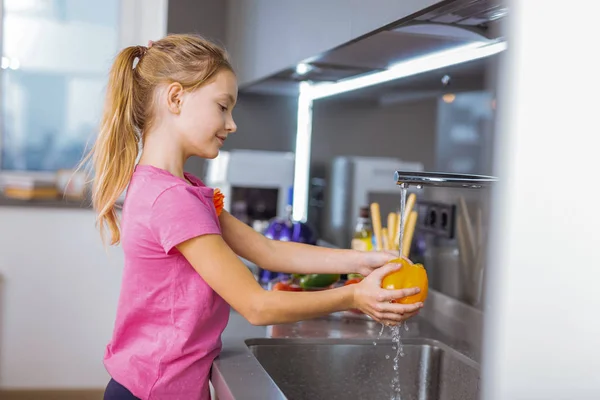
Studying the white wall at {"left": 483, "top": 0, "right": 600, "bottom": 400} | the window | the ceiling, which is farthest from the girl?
the window

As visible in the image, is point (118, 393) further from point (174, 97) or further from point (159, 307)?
point (174, 97)

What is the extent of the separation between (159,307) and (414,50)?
0.78 m

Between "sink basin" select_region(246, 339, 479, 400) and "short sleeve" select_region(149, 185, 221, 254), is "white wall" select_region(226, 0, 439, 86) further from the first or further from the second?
"sink basin" select_region(246, 339, 479, 400)

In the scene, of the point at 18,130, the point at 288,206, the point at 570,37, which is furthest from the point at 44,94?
the point at 570,37

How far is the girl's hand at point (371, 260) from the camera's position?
4.33 feet

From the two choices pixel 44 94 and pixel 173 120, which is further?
pixel 44 94

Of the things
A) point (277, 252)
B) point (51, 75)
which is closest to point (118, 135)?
point (277, 252)

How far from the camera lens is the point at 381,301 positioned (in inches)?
41.3

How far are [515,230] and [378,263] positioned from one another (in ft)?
3.00

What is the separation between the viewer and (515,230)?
0.41 meters

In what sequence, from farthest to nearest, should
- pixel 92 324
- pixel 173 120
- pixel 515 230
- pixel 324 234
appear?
pixel 92 324
pixel 324 234
pixel 173 120
pixel 515 230

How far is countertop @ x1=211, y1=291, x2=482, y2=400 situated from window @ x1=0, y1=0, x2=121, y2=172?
7.67 feet

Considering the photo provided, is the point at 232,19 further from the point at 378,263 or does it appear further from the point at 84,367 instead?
the point at 84,367

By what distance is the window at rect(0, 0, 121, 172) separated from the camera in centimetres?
364
